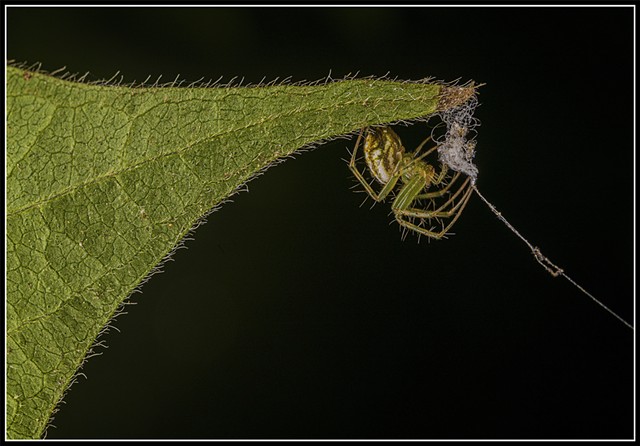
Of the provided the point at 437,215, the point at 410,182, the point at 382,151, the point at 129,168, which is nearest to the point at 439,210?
the point at 437,215

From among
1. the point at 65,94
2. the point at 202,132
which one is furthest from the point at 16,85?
the point at 202,132

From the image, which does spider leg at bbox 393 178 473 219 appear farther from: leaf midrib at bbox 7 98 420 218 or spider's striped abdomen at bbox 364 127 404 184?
leaf midrib at bbox 7 98 420 218

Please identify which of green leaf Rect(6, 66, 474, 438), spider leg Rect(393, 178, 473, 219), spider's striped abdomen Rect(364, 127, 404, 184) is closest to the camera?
green leaf Rect(6, 66, 474, 438)

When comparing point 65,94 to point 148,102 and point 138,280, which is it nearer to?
point 148,102

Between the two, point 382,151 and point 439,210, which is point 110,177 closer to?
point 382,151

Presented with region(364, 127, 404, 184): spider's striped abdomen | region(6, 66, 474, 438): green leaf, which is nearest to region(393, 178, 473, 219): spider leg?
region(364, 127, 404, 184): spider's striped abdomen

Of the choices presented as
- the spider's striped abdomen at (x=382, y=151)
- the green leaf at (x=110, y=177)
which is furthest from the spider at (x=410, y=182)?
A: the green leaf at (x=110, y=177)

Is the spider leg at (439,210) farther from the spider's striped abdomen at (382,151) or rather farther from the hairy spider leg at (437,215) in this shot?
the spider's striped abdomen at (382,151)
